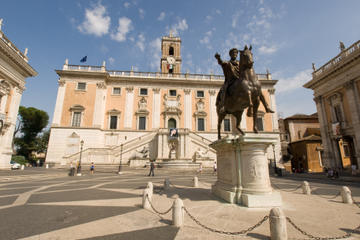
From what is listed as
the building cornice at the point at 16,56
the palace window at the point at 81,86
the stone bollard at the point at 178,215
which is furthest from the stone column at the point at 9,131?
the stone bollard at the point at 178,215

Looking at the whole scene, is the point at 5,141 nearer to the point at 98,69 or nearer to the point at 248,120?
the point at 98,69

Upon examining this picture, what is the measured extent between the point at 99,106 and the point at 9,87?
35.0 ft

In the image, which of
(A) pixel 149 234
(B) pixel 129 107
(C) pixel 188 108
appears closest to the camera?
(A) pixel 149 234

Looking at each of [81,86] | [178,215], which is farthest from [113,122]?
[178,215]

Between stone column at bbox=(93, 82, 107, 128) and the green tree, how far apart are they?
720 inches

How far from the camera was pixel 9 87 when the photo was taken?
19.4m

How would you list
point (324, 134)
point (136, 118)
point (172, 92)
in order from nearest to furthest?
point (324, 134) → point (136, 118) → point (172, 92)

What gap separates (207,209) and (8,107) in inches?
986

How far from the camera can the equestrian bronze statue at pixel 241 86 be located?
17.5 feet

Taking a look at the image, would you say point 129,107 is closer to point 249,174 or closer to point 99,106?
→ point 99,106

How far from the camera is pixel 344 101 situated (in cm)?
2042

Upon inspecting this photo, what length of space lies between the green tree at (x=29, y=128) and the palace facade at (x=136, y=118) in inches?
579

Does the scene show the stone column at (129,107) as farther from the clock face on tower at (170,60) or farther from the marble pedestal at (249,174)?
the marble pedestal at (249,174)

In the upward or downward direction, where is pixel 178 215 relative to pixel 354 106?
downward
